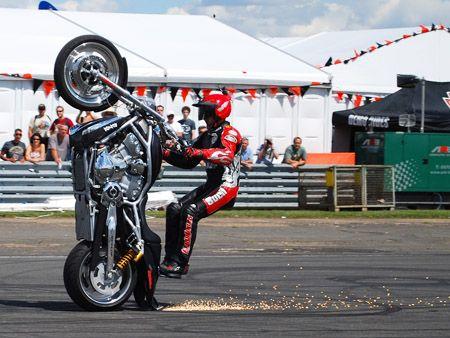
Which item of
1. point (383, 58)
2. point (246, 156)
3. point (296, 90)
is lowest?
point (246, 156)

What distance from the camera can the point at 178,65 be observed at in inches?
934

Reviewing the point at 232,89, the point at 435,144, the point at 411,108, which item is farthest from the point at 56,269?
the point at 411,108

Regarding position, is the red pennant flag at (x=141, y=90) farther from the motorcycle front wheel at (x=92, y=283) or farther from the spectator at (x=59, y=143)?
the motorcycle front wheel at (x=92, y=283)

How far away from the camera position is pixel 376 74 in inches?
1175

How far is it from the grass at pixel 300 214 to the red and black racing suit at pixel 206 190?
10248 mm

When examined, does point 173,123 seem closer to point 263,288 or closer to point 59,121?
point 59,121

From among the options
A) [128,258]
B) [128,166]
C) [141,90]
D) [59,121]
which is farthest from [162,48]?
[128,258]

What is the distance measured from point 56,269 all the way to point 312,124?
43.1 feet

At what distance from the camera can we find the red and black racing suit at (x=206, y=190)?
31.7 feet

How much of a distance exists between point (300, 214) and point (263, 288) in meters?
10.6

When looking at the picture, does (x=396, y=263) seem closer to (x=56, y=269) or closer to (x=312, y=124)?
(x=56, y=269)

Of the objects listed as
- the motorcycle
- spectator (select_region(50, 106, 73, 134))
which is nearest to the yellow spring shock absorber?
the motorcycle

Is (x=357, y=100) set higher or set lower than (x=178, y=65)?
lower

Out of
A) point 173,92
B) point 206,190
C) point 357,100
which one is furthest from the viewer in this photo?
point 357,100
